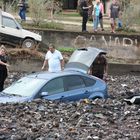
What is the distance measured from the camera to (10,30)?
102 feet

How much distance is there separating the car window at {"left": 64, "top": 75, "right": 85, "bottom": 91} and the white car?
1304 centimetres

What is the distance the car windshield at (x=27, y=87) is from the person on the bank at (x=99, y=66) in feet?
10.3

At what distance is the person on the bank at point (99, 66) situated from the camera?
2041cm

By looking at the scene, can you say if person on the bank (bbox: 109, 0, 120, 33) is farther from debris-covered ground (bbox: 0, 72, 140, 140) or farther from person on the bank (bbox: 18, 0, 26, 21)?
debris-covered ground (bbox: 0, 72, 140, 140)

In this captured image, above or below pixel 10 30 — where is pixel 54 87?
below

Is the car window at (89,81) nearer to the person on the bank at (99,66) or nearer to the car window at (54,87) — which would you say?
the car window at (54,87)

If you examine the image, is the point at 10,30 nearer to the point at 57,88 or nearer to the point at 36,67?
the point at 36,67

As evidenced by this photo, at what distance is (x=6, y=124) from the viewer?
12617 millimetres

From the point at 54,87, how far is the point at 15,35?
45.9 feet

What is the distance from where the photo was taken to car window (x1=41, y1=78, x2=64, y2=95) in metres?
17.3

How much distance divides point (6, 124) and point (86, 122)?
5.26ft

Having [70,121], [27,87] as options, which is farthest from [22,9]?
[70,121]

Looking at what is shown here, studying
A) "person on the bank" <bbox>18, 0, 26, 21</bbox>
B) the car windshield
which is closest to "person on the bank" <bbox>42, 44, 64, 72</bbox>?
the car windshield

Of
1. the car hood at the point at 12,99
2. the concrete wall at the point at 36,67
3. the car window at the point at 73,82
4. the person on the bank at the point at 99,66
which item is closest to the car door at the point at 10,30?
the concrete wall at the point at 36,67
